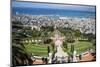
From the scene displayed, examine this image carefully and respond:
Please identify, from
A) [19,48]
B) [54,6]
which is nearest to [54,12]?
[54,6]

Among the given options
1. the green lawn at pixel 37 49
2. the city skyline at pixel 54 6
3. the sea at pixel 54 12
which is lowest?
the green lawn at pixel 37 49

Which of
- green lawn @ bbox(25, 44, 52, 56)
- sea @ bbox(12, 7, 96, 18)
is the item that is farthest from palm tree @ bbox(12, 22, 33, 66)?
sea @ bbox(12, 7, 96, 18)

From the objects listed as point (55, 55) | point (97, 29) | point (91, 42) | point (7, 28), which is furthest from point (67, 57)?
point (7, 28)

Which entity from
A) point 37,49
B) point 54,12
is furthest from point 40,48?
point 54,12

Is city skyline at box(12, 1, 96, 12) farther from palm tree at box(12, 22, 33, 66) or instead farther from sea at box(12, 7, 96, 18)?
palm tree at box(12, 22, 33, 66)

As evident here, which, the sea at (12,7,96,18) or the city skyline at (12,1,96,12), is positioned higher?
the city skyline at (12,1,96,12)

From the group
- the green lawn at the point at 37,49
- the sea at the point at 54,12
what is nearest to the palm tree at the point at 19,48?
the green lawn at the point at 37,49

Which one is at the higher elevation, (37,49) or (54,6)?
(54,6)

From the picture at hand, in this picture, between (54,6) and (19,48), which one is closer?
(19,48)

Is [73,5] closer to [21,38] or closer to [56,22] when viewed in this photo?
[56,22]

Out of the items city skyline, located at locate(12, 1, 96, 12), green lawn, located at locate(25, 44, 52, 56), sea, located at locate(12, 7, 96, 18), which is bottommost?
green lawn, located at locate(25, 44, 52, 56)

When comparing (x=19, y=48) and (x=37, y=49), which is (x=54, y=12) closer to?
(x=37, y=49)

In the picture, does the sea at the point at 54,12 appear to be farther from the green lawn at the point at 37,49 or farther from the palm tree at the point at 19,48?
the green lawn at the point at 37,49

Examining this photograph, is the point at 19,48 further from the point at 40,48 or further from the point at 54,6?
the point at 54,6
